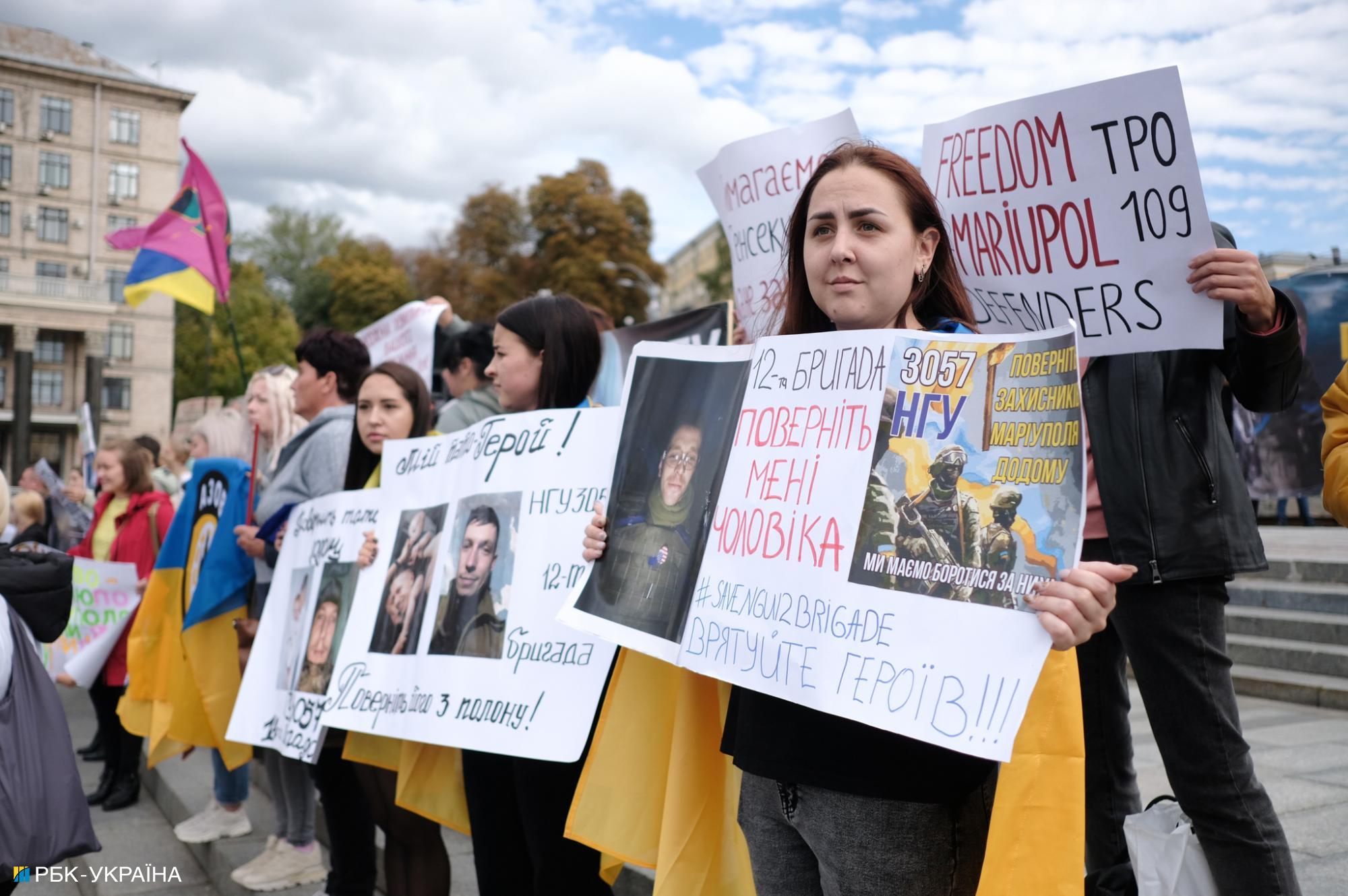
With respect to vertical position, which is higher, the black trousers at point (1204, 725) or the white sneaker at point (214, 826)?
the black trousers at point (1204, 725)

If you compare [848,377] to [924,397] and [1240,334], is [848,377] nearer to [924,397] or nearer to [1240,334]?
[924,397]

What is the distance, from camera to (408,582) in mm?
3119

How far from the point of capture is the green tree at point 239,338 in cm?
5769

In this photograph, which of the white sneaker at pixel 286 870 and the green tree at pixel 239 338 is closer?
the white sneaker at pixel 286 870

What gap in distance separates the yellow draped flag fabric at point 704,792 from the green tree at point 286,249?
247 feet

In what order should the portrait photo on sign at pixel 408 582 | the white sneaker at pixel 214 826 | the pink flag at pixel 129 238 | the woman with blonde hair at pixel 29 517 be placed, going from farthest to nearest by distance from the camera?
the pink flag at pixel 129 238
the woman with blonde hair at pixel 29 517
the white sneaker at pixel 214 826
the portrait photo on sign at pixel 408 582

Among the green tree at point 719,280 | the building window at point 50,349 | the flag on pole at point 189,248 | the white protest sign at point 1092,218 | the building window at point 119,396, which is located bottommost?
the white protest sign at point 1092,218

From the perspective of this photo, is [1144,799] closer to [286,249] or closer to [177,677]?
[177,677]

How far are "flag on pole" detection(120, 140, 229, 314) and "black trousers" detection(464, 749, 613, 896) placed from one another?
745 cm

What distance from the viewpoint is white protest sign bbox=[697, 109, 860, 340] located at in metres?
3.72

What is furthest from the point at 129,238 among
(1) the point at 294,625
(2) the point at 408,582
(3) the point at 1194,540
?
(3) the point at 1194,540

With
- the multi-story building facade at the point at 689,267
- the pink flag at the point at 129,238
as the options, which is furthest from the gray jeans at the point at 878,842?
the multi-story building facade at the point at 689,267

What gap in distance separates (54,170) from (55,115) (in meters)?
2.91

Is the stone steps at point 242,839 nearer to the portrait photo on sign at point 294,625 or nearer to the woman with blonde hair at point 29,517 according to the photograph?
the portrait photo on sign at point 294,625
